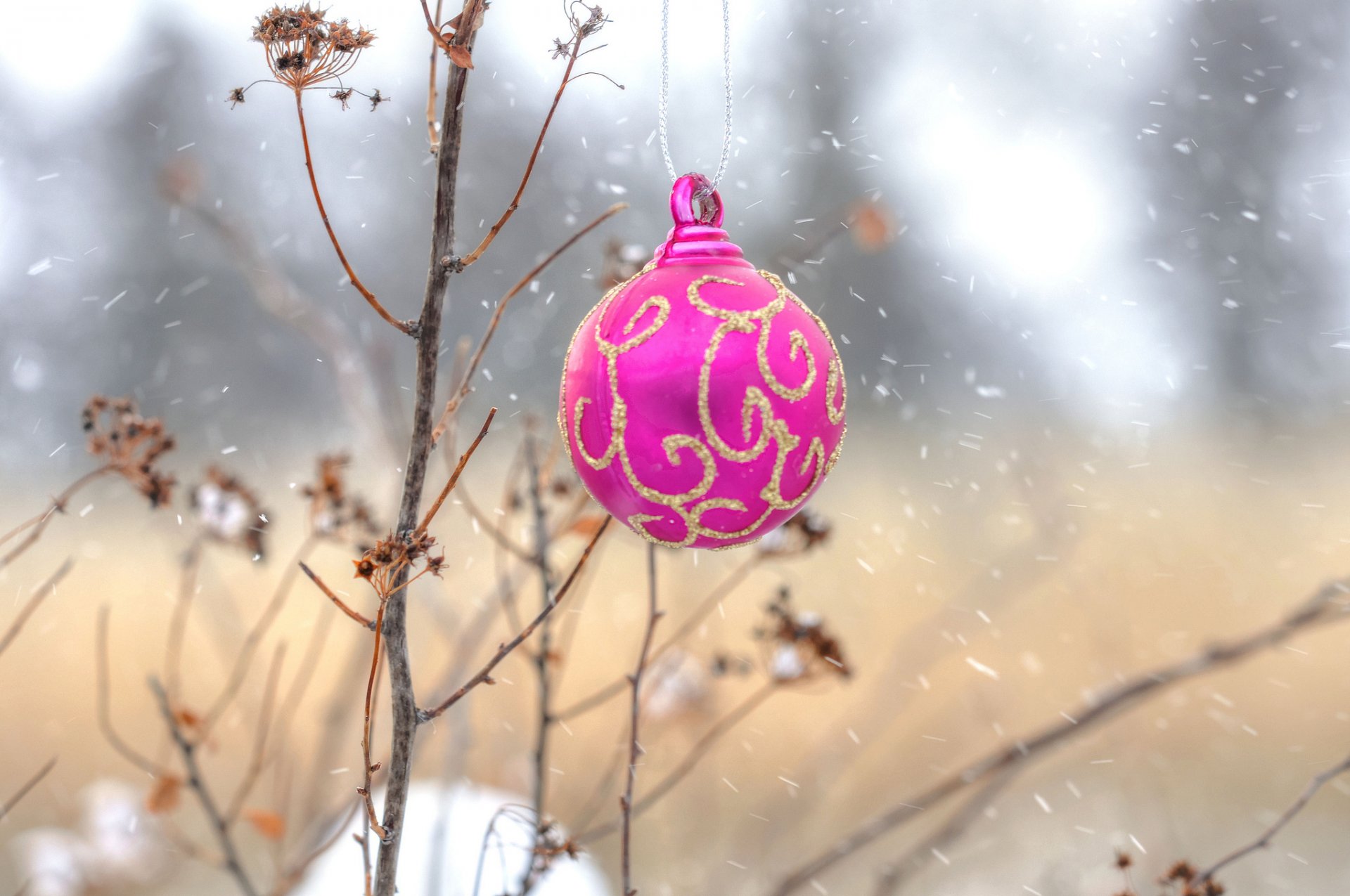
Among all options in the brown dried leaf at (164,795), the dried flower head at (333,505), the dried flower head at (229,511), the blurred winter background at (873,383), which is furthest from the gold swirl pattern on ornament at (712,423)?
the blurred winter background at (873,383)

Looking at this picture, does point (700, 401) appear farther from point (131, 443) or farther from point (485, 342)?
point (131, 443)

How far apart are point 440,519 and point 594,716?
2167 millimetres

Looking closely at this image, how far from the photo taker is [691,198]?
0.84 m

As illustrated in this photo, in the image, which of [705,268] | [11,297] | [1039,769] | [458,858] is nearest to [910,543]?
[1039,769]

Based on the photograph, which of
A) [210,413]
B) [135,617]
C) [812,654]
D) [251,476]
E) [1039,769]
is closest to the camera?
[812,654]

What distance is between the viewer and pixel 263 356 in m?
6.72

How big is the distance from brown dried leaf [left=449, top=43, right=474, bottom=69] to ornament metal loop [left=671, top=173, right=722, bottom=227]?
10.8 inches

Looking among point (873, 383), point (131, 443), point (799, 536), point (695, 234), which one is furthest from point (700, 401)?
point (873, 383)

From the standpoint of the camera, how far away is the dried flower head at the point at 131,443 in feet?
2.71

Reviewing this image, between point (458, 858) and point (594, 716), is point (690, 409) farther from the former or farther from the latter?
point (594, 716)

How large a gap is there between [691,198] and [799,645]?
0.52 meters

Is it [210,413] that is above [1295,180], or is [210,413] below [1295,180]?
below

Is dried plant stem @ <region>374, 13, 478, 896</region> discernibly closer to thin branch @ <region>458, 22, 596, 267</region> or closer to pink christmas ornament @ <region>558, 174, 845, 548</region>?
thin branch @ <region>458, 22, 596, 267</region>

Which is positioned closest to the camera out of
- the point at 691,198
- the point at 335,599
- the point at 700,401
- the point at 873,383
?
the point at 335,599
